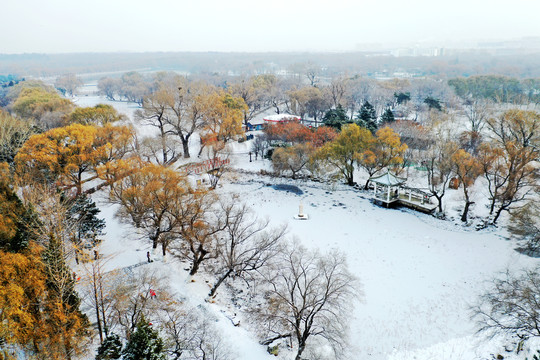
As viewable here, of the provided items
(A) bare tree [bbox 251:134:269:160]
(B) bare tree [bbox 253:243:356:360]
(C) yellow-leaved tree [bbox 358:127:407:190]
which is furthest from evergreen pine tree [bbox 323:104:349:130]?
(B) bare tree [bbox 253:243:356:360]

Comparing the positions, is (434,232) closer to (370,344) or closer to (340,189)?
(340,189)

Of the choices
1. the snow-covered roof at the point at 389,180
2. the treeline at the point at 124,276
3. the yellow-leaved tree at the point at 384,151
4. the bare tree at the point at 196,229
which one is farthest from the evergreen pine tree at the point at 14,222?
the yellow-leaved tree at the point at 384,151

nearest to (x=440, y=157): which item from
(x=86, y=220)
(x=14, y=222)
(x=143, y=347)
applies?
(x=143, y=347)

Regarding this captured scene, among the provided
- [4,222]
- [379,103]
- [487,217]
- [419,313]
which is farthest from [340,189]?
[379,103]

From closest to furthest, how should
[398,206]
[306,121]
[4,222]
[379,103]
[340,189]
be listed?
1. [4,222]
2. [398,206]
3. [340,189]
4. [306,121]
5. [379,103]

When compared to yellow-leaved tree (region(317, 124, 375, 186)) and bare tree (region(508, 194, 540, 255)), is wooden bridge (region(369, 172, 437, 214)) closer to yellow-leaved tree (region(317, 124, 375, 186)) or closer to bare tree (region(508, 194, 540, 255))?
yellow-leaved tree (region(317, 124, 375, 186))

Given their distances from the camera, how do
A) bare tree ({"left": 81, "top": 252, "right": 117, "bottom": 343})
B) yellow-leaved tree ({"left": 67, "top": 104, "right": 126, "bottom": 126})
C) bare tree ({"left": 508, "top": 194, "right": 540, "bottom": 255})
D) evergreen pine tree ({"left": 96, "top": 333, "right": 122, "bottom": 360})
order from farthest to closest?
yellow-leaved tree ({"left": 67, "top": 104, "right": 126, "bottom": 126})
bare tree ({"left": 508, "top": 194, "right": 540, "bottom": 255})
bare tree ({"left": 81, "top": 252, "right": 117, "bottom": 343})
evergreen pine tree ({"left": 96, "top": 333, "right": 122, "bottom": 360})
